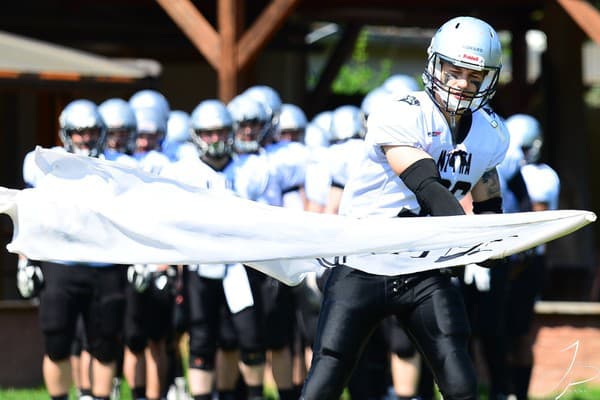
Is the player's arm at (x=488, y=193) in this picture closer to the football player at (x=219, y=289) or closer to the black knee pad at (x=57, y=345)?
the football player at (x=219, y=289)

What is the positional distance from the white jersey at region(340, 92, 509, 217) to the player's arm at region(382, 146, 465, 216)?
5cm

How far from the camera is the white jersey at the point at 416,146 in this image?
5926mm

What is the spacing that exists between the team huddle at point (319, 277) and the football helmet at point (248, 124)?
0.01 m

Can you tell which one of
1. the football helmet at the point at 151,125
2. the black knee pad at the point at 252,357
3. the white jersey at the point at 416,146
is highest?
the football helmet at the point at 151,125

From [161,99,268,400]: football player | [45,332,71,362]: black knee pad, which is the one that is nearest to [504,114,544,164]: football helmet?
[161,99,268,400]: football player

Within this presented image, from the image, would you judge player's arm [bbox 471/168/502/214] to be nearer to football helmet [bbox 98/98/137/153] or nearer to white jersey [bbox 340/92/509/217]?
white jersey [bbox 340/92/509/217]

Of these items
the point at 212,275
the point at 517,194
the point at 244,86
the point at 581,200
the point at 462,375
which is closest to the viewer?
the point at 462,375

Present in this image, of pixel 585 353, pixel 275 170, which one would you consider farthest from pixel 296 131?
pixel 585 353

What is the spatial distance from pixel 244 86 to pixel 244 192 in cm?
333

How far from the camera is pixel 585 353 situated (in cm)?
1055

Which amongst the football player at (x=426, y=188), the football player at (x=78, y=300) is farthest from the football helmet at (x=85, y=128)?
the football player at (x=426, y=188)

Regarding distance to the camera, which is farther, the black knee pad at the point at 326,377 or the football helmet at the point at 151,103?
the football helmet at the point at 151,103

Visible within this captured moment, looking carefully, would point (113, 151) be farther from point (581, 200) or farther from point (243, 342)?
point (581, 200)

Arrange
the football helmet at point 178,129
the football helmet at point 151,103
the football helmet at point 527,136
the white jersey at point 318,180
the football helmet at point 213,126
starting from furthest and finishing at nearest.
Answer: the football helmet at point 178,129
the football helmet at point 151,103
the football helmet at point 527,136
the white jersey at point 318,180
the football helmet at point 213,126
